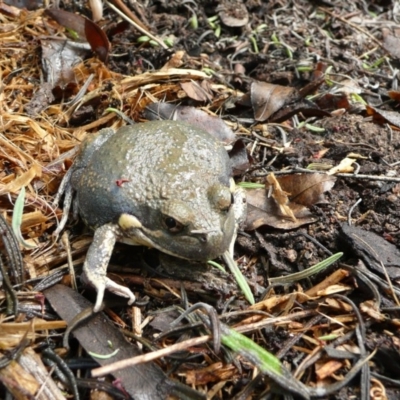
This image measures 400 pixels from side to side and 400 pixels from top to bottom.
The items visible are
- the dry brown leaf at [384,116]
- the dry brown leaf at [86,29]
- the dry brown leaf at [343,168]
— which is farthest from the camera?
the dry brown leaf at [86,29]

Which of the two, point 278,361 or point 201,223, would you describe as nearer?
point 278,361

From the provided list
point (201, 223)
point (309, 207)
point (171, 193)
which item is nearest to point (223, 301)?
point (201, 223)

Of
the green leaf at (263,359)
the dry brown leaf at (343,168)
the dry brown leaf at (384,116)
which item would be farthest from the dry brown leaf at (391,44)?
the green leaf at (263,359)

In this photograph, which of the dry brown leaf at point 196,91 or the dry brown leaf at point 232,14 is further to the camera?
the dry brown leaf at point 232,14

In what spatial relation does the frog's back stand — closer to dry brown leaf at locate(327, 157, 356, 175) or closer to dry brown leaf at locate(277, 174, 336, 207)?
dry brown leaf at locate(277, 174, 336, 207)

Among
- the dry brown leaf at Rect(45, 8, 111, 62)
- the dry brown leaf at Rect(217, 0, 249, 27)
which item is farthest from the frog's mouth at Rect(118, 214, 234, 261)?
the dry brown leaf at Rect(217, 0, 249, 27)

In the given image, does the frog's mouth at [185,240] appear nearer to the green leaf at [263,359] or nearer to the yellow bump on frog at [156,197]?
the yellow bump on frog at [156,197]

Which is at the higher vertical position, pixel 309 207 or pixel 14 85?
pixel 14 85

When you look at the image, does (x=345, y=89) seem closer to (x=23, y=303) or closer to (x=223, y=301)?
(x=223, y=301)

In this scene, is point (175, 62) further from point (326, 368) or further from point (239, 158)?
point (326, 368)
